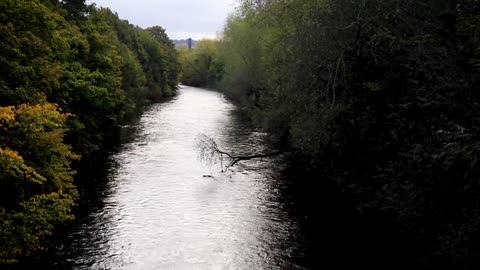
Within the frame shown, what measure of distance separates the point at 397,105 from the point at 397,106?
706 mm

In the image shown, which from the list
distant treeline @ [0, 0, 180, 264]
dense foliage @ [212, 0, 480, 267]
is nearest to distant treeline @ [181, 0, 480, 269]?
dense foliage @ [212, 0, 480, 267]

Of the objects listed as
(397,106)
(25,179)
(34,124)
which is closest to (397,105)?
(397,106)

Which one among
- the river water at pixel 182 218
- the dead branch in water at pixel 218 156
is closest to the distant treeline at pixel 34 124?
the river water at pixel 182 218

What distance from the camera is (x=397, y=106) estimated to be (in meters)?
17.9

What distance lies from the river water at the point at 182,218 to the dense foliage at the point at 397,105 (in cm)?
374

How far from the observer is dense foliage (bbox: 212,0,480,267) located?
43.5 feet

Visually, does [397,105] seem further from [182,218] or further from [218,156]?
[218,156]

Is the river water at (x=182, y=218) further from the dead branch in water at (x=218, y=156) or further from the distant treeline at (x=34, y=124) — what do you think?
the distant treeline at (x=34, y=124)

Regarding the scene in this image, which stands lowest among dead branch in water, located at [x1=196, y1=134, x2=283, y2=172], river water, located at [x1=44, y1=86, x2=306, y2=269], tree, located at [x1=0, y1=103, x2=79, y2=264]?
river water, located at [x1=44, y1=86, x2=306, y2=269]

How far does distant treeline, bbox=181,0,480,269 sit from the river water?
3.69 meters

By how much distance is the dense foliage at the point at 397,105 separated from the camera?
13.3m

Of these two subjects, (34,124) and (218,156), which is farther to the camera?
(218,156)

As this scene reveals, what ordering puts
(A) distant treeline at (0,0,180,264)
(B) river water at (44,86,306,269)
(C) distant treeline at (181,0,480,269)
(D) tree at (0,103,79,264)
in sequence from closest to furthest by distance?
(C) distant treeline at (181,0,480,269)
(D) tree at (0,103,79,264)
(A) distant treeline at (0,0,180,264)
(B) river water at (44,86,306,269)

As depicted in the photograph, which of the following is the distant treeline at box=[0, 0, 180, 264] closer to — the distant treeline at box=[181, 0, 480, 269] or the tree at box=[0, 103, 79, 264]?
the tree at box=[0, 103, 79, 264]
